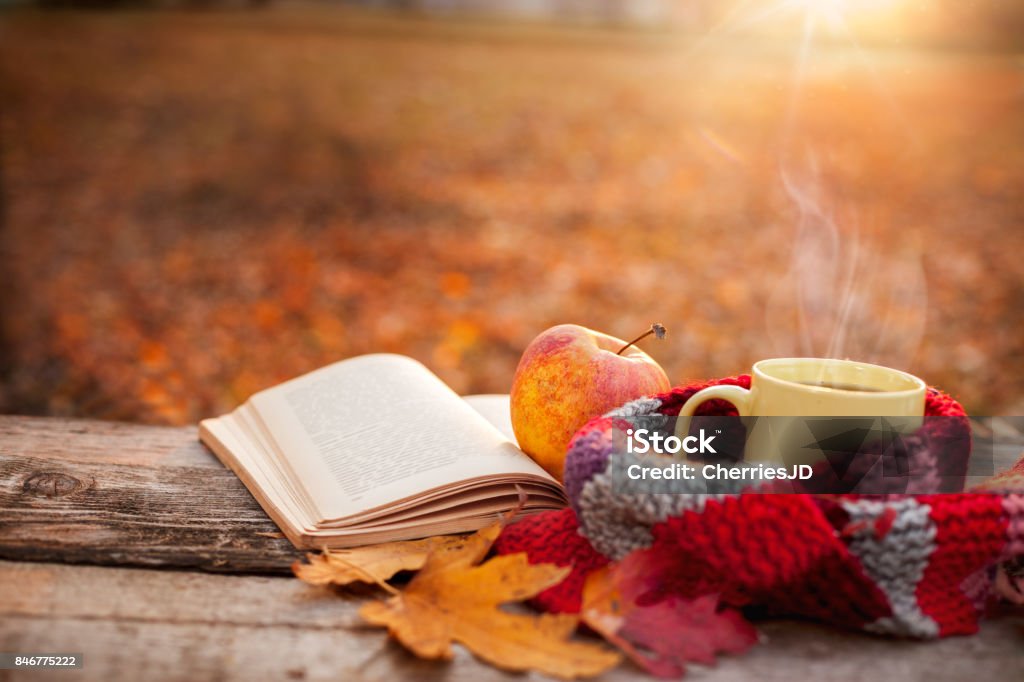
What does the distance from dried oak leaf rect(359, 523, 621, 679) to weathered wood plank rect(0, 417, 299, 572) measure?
0.60ft

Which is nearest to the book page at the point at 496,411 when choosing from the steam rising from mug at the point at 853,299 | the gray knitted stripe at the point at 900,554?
the gray knitted stripe at the point at 900,554

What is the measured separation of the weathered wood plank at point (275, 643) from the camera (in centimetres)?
72

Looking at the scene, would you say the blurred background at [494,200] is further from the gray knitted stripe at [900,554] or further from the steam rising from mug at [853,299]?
the gray knitted stripe at [900,554]

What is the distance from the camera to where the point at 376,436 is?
3.71ft

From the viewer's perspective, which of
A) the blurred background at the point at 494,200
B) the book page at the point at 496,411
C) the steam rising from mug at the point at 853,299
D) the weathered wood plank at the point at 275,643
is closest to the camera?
the weathered wood plank at the point at 275,643

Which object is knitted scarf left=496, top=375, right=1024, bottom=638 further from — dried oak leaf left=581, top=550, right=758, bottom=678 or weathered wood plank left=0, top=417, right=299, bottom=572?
weathered wood plank left=0, top=417, right=299, bottom=572

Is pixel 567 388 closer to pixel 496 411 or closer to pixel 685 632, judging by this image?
pixel 496 411

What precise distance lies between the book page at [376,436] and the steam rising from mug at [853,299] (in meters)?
2.53

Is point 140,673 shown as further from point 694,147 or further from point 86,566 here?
point 694,147

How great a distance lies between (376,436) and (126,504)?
12.9 inches

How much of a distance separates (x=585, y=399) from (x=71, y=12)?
10.3 meters

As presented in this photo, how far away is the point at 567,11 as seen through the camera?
11.1m

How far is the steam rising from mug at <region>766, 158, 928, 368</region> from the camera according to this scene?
3.77m

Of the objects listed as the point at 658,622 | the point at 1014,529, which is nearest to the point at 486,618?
the point at 658,622
